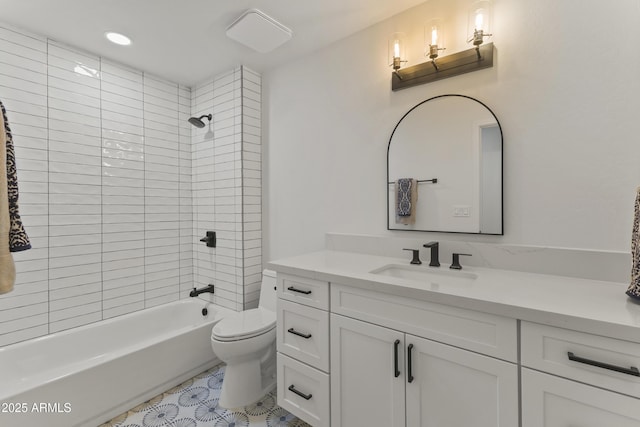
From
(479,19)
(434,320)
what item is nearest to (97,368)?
(434,320)

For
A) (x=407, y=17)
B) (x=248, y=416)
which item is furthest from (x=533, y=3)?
(x=248, y=416)

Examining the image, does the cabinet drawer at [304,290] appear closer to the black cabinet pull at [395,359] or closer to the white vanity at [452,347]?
the white vanity at [452,347]

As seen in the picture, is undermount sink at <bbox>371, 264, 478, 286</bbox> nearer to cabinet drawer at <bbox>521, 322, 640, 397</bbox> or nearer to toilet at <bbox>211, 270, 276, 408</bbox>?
cabinet drawer at <bbox>521, 322, 640, 397</bbox>

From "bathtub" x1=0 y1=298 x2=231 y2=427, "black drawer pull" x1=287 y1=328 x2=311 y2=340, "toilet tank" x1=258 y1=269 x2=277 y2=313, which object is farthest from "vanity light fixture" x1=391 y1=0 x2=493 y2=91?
"bathtub" x1=0 y1=298 x2=231 y2=427

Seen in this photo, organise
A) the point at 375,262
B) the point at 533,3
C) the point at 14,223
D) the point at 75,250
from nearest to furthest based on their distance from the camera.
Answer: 1. the point at 14,223
2. the point at 533,3
3. the point at 375,262
4. the point at 75,250

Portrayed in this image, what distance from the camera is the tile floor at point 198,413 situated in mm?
1604

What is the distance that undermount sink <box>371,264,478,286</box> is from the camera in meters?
1.31

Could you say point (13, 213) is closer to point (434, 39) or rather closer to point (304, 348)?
point (304, 348)

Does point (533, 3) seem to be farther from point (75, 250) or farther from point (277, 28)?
point (75, 250)

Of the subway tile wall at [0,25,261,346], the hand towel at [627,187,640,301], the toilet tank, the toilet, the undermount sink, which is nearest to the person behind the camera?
the hand towel at [627,187,640,301]

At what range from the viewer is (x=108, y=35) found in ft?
6.15

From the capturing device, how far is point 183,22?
1.73 m

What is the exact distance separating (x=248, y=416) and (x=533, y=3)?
263 centimetres

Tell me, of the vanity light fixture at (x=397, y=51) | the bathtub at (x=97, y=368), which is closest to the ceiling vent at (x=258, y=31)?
the vanity light fixture at (x=397, y=51)
